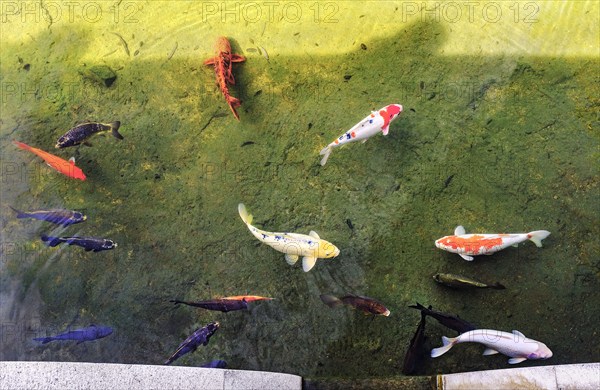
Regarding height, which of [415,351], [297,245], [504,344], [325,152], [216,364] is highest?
[325,152]

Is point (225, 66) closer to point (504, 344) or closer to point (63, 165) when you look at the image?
point (63, 165)

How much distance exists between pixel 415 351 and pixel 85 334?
9.61 feet

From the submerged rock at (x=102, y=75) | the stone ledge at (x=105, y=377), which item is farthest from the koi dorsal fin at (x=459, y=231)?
the submerged rock at (x=102, y=75)

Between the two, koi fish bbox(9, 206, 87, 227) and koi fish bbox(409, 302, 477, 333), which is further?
koi fish bbox(9, 206, 87, 227)

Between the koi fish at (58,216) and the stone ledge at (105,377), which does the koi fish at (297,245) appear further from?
the koi fish at (58,216)

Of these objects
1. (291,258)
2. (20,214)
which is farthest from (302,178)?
(20,214)

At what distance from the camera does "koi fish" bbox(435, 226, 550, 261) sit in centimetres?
414

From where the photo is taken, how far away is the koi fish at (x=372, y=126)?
4.28 meters

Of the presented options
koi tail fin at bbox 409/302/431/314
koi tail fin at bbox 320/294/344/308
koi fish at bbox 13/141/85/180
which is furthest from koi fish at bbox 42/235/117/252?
koi tail fin at bbox 409/302/431/314

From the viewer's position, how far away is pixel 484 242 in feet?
13.6

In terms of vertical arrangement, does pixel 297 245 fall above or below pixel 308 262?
above

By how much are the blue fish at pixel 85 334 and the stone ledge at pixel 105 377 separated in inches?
33.9

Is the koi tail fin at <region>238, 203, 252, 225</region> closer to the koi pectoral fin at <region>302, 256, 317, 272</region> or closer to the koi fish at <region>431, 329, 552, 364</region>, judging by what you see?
the koi pectoral fin at <region>302, 256, 317, 272</region>

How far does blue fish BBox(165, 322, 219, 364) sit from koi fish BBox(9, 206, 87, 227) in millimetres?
1514
